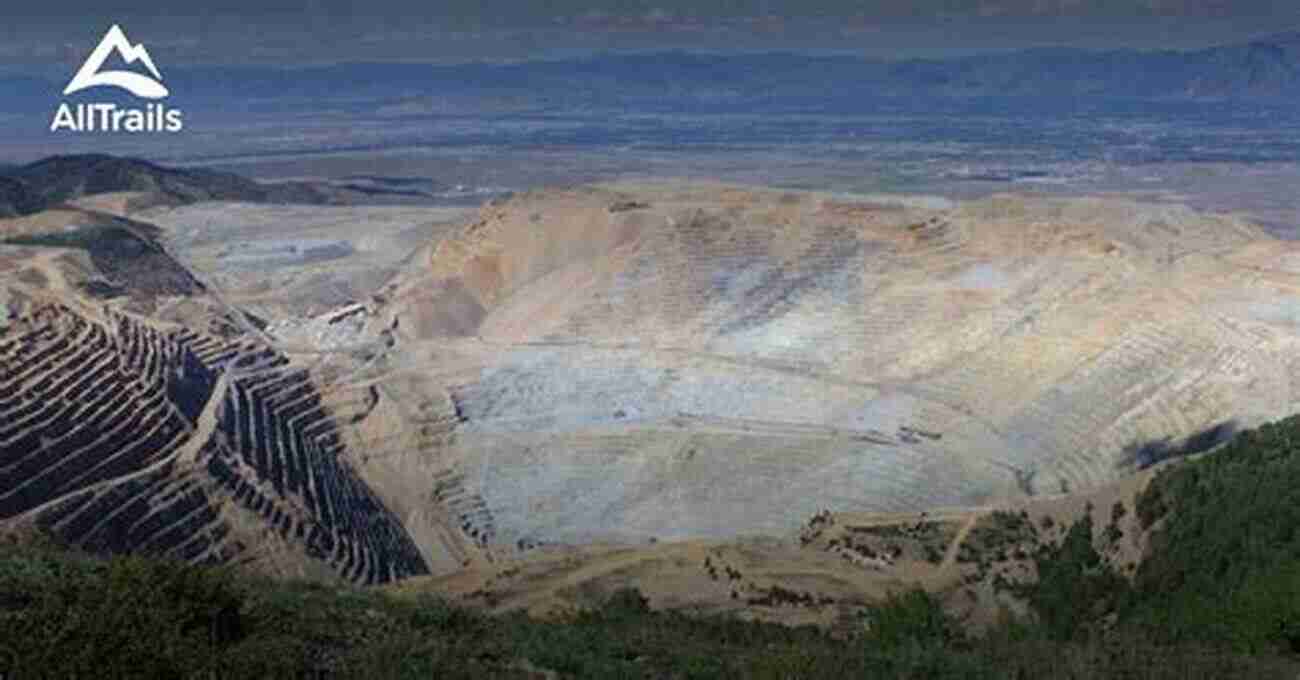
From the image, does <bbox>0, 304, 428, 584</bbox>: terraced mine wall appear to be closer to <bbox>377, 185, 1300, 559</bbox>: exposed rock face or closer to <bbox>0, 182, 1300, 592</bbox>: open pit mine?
<bbox>0, 182, 1300, 592</bbox>: open pit mine

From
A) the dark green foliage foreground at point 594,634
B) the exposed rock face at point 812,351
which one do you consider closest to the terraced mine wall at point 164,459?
the exposed rock face at point 812,351

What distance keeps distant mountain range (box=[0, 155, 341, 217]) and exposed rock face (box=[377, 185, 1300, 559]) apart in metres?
38.0

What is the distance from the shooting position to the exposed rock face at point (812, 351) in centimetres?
3747

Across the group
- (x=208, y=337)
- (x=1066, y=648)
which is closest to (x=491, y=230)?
(x=208, y=337)

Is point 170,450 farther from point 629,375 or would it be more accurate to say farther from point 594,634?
point 594,634

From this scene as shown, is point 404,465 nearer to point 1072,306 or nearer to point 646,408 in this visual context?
point 646,408

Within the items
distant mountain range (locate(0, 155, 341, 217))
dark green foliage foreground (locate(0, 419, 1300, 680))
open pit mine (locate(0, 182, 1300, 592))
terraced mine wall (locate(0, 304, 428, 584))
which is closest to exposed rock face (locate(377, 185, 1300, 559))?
open pit mine (locate(0, 182, 1300, 592))

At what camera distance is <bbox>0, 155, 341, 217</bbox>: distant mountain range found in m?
88.1

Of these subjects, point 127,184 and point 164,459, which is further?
point 127,184

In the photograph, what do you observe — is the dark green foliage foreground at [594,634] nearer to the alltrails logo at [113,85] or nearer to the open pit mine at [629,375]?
the open pit mine at [629,375]

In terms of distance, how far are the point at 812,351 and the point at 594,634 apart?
3309cm

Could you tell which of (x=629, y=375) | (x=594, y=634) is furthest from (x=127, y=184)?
(x=594, y=634)

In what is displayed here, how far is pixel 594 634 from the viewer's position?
13758mm

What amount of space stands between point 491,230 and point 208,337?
16.1 m
